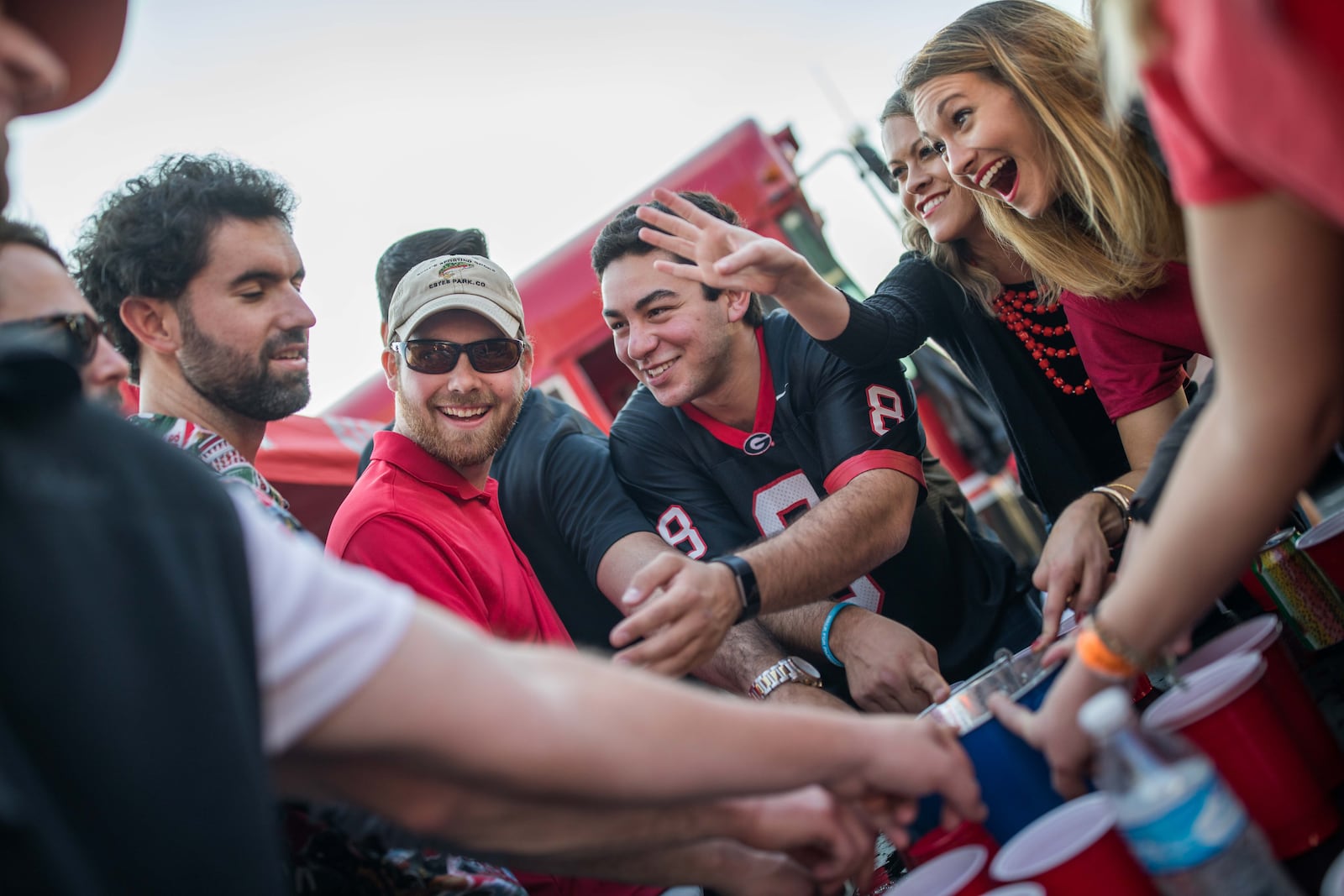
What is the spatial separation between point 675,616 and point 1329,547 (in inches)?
46.2

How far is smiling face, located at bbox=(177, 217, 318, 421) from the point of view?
2363 millimetres

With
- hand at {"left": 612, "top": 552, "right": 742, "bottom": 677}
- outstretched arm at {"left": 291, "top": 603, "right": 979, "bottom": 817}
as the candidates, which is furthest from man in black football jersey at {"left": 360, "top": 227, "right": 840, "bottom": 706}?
outstretched arm at {"left": 291, "top": 603, "right": 979, "bottom": 817}

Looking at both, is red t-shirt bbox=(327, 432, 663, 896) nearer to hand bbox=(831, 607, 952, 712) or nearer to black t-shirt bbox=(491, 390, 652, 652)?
black t-shirt bbox=(491, 390, 652, 652)

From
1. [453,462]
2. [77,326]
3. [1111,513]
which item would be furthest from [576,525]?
[1111,513]

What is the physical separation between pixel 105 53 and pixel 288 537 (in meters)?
0.66

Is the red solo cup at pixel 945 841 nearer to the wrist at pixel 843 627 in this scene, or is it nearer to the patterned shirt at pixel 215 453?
the wrist at pixel 843 627

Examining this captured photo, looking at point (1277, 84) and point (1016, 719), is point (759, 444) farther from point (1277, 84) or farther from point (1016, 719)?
point (1277, 84)

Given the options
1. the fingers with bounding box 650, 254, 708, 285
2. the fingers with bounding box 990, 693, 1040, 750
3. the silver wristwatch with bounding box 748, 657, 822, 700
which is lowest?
the fingers with bounding box 990, 693, 1040, 750

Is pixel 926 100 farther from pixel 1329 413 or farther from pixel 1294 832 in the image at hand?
pixel 1294 832

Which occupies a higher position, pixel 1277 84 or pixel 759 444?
pixel 759 444

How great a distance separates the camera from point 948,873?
1.09 m

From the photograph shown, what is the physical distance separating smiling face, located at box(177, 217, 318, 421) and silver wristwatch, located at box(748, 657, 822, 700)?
4.87 ft

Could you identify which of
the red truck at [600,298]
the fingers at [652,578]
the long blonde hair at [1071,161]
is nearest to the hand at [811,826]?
the fingers at [652,578]

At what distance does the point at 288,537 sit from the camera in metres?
0.86
